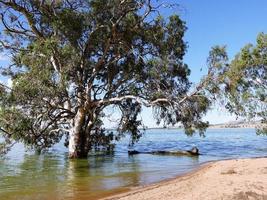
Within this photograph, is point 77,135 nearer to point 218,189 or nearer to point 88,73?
point 88,73

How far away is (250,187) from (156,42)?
18863 mm

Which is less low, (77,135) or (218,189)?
(77,135)

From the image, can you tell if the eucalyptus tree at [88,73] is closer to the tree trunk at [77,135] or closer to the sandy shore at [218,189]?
the tree trunk at [77,135]

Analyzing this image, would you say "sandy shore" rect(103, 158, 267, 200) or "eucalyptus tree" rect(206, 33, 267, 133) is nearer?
"sandy shore" rect(103, 158, 267, 200)

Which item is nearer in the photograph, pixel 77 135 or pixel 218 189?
pixel 218 189

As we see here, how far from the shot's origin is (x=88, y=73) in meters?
28.4

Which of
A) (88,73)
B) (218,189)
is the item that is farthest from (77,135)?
(218,189)

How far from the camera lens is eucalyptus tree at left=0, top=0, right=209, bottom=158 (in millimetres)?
22859

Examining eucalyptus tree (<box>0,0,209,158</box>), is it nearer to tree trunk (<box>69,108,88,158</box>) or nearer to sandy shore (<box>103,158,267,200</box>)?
tree trunk (<box>69,108,88,158</box>)

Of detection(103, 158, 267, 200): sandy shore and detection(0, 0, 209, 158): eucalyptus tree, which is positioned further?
detection(0, 0, 209, 158): eucalyptus tree

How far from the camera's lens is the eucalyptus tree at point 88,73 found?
22.9 m

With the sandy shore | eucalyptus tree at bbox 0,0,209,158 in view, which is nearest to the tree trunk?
eucalyptus tree at bbox 0,0,209,158

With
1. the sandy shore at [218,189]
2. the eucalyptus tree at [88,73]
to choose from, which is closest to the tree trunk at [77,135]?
the eucalyptus tree at [88,73]

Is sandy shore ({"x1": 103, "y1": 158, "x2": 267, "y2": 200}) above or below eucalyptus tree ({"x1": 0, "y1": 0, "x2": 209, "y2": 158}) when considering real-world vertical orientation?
below
